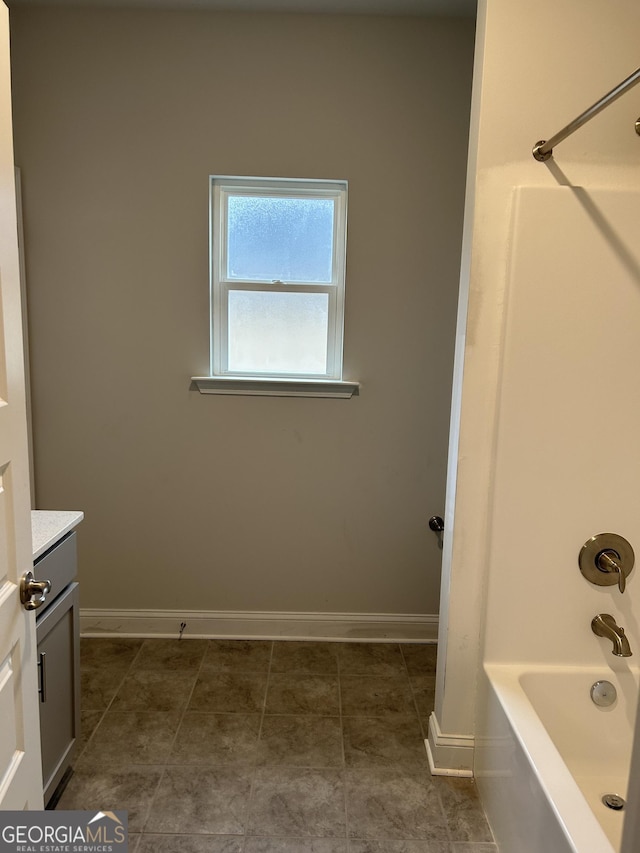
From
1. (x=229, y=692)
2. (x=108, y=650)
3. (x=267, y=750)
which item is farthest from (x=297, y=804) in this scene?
(x=108, y=650)

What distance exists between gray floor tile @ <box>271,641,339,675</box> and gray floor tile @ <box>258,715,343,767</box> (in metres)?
0.33

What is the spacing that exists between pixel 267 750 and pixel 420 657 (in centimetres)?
90

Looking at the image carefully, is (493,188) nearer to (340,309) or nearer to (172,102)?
(340,309)

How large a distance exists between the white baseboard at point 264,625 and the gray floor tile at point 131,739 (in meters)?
0.60

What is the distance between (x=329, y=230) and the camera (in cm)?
265

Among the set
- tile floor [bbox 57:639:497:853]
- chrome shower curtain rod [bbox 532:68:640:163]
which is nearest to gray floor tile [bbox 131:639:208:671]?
tile floor [bbox 57:639:497:853]

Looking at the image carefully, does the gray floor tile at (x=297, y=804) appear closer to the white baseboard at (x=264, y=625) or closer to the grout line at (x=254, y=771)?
the grout line at (x=254, y=771)

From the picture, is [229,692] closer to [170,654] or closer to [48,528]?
[170,654]

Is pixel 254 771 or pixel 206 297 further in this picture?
pixel 206 297

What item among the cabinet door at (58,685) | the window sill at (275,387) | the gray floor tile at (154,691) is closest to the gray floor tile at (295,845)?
the cabinet door at (58,685)

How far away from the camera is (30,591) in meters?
1.21

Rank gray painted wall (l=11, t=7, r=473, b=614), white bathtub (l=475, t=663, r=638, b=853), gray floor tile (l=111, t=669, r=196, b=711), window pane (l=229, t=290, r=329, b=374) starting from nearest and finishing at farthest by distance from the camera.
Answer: white bathtub (l=475, t=663, r=638, b=853), gray floor tile (l=111, t=669, r=196, b=711), gray painted wall (l=11, t=7, r=473, b=614), window pane (l=229, t=290, r=329, b=374)

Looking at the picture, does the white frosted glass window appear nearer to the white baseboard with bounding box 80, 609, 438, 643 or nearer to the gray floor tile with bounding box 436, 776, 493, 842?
the white baseboard with bounding box 80, 609, 438, 643

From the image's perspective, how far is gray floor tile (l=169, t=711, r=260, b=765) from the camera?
6.54 feet
